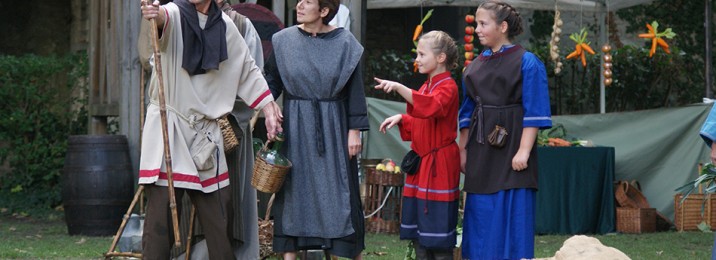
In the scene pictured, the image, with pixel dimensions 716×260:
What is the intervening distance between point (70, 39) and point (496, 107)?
954 centimetres

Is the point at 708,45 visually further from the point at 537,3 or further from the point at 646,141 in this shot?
the point at 537,3

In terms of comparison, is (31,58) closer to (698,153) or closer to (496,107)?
(698,153)

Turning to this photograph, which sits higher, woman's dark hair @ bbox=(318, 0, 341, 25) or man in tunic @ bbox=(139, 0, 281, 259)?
woman's dark hair @ bbox=(318, 0, 341, 25)

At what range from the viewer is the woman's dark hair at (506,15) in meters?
5.86

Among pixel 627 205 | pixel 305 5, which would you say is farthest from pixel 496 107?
pixel 627 205

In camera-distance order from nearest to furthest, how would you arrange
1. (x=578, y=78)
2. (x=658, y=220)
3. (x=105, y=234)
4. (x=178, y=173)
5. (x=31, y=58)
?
(x=178, y=173) → (x=105, y=234) → (x=658, y=220) → (x=31, y=58) → (x=578, y=78)

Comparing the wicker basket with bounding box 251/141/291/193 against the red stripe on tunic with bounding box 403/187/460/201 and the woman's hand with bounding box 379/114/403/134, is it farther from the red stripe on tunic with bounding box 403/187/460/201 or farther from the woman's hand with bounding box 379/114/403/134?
the red stripe on tunic with bounding box 403/187/460/201

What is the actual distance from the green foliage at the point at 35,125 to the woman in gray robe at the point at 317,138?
254 inches

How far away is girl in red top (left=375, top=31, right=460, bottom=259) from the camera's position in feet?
19.3

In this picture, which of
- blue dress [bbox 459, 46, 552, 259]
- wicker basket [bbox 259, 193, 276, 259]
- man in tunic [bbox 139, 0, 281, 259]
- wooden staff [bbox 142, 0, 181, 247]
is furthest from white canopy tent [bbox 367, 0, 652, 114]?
wooden staff [bbox 142, 0, 181, 247]

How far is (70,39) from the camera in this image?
47.1 ft

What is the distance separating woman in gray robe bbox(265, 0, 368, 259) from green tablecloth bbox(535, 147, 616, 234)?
4.08 metres

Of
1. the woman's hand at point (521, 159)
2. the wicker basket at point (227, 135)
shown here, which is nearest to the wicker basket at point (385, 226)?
the wicker basket at point (227, 135)

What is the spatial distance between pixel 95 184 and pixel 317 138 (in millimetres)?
4071
